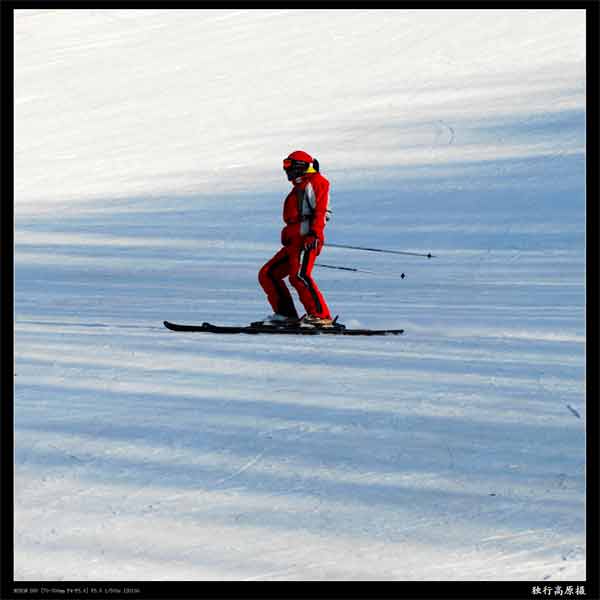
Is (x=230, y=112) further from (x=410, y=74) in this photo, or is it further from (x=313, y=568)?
(x=313, y=568)

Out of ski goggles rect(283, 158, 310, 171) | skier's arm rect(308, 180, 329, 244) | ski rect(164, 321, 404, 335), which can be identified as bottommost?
ski rect(164, 321, 404, 335)

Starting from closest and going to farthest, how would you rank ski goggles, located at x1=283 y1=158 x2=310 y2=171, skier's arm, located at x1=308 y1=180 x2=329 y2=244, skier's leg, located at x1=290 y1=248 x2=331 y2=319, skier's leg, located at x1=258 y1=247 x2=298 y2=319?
skier's arm, located at x1=308 y1=180 x2=329 y2=244 < ski goggles, located at x1=283 y1=158 x2=310 y2=171 < skier's leg, located at x1=290 y1=248 x2=331 y2=319 < skier's leg, located at x1=258 y1=247 x2=298 y2=319

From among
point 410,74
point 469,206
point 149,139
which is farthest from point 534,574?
point 410,74

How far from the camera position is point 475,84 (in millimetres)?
23203

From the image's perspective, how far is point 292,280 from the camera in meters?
9.11

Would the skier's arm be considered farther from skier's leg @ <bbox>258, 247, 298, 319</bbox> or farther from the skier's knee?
the skier's knee

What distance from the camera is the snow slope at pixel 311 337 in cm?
533


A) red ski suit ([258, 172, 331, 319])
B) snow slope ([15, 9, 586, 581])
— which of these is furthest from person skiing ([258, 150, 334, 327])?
snow slope ([15, 9, 586, 581])

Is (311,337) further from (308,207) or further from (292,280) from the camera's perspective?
(308,207)

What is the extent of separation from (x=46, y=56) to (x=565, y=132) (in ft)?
48.3

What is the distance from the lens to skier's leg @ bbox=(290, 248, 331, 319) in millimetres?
9031

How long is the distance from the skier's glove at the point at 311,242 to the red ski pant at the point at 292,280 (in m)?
0.02

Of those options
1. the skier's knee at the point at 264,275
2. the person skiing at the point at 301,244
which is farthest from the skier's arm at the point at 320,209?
the skier's knee at the point at 264,275

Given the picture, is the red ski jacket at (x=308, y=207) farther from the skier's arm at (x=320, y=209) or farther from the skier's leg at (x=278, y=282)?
the skier's leg at (x=278, y=282)
